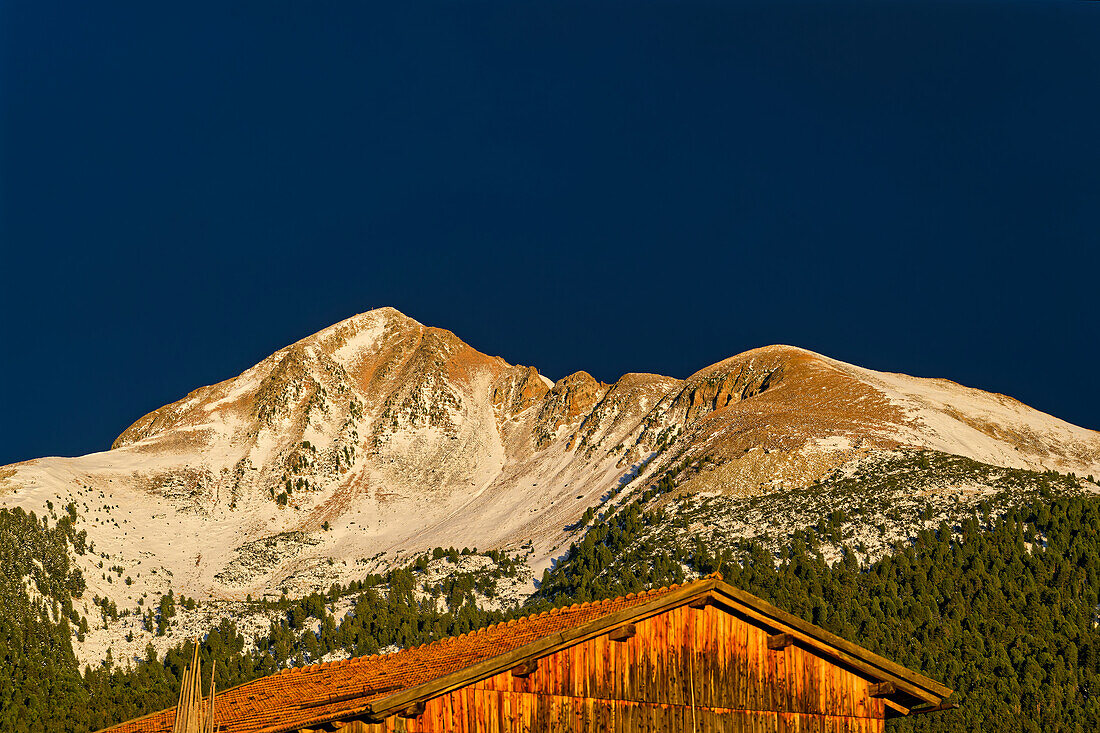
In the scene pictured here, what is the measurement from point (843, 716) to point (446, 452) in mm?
136620

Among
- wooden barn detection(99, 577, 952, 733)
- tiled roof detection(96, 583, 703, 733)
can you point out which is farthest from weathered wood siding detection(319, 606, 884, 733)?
tiled roof detection(96, 583, 703, 733)

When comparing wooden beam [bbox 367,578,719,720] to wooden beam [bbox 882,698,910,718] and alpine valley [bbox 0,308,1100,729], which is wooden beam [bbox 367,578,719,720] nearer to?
wooden beam [bbox 882,698,910,718]

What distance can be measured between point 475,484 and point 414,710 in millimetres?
124929

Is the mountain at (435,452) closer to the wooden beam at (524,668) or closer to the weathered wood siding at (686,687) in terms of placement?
the weathered wood siding at (686,687)

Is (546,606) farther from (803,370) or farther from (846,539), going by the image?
(803,370)

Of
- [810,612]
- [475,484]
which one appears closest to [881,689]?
[810,612]

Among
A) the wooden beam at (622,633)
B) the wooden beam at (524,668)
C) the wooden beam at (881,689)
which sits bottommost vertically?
the wooden beam at (881,689)

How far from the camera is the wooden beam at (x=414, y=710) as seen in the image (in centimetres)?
1642

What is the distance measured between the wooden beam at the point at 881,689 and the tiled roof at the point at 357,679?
12.8ft

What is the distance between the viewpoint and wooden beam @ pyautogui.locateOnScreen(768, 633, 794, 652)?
1789cm

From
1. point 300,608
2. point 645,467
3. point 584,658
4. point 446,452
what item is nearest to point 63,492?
point 300,608

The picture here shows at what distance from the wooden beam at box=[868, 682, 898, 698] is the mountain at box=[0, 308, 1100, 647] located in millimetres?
72346

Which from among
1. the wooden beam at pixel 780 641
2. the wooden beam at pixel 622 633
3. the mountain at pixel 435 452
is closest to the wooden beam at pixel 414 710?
the wooden beam at pixel 622 633

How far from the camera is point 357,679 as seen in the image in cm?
1989
